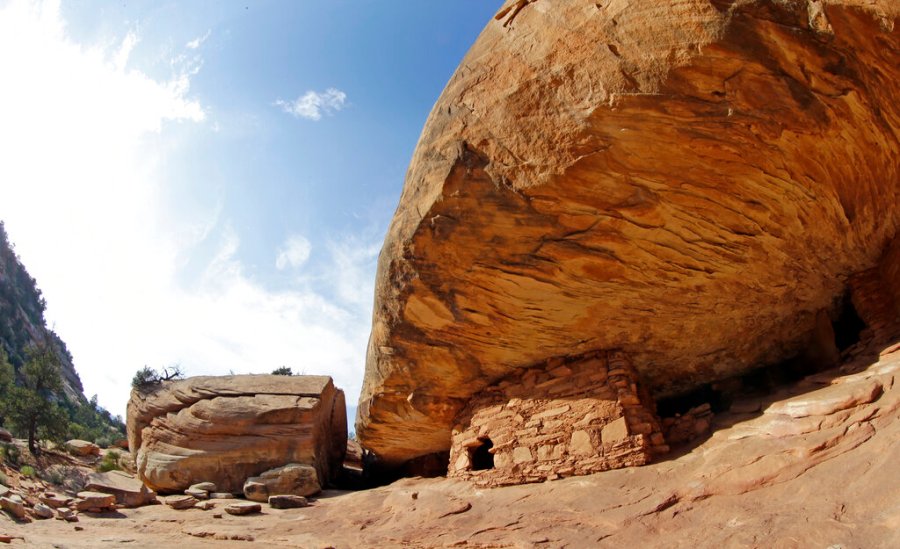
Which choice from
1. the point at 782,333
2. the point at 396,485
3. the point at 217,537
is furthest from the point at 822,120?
the point at 217,537

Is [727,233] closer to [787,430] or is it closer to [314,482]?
[787,430]

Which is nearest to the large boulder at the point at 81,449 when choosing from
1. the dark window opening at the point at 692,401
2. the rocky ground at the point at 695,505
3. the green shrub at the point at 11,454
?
the green shrub at the point at 11,454

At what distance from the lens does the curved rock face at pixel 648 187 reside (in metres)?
4.71

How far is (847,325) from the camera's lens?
6770 mm

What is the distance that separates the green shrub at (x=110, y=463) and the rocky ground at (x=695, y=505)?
14.6ft

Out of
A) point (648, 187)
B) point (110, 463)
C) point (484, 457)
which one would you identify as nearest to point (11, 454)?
point (110, 463)

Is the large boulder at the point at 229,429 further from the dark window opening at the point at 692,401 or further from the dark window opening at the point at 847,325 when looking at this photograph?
the dark window opening at the point at 847,325

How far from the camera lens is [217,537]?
6.26 metres

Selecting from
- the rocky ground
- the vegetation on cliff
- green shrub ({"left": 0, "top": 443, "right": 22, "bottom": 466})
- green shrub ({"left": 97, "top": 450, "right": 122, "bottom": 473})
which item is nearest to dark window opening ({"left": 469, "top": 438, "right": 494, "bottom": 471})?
the rocky ground

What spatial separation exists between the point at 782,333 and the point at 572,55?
443 centimetres

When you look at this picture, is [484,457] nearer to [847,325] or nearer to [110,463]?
[847,325]

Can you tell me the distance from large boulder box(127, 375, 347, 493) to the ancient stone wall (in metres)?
3.13

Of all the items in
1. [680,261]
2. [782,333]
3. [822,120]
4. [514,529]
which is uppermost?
[822,120]

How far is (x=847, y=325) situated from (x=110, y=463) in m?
12.9
